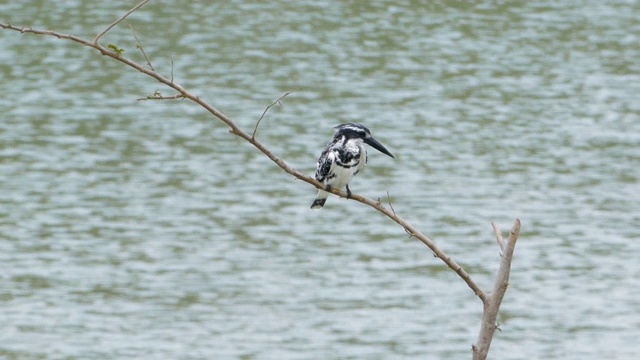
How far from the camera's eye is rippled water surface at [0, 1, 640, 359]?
1862 centimetres

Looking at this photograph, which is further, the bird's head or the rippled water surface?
the rippled water surface

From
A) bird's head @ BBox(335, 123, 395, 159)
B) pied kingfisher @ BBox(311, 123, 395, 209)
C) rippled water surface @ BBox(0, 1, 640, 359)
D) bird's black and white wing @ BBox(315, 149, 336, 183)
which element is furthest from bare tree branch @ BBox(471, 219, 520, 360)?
rippled water surface @ BBox(0, 1, 640, 359)

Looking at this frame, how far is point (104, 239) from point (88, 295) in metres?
2.27

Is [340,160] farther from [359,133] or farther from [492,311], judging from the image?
[492,311]

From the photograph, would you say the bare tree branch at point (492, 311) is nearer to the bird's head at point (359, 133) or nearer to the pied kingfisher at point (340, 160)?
the bird's head at point (359, 133)

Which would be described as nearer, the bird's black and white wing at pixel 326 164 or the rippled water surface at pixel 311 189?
the bird's black and white wing at pixel 326 164

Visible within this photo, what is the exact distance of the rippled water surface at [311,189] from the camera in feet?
61.1

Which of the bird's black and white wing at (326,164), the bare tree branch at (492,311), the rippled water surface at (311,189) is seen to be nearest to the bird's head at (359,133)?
the bird's black and white wing at (326,164)

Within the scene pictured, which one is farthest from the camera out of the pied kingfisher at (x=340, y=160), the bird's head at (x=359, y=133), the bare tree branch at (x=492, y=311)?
the pied kingfisher at (x=340, y=160)

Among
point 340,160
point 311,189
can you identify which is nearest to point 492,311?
point 340,160

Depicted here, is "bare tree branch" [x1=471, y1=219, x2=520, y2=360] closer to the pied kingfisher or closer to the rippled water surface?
the pied kingfisher

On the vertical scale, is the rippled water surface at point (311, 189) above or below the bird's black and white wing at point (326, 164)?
below

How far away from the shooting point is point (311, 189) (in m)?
24.3

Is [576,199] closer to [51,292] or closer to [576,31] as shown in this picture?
[51,292]
